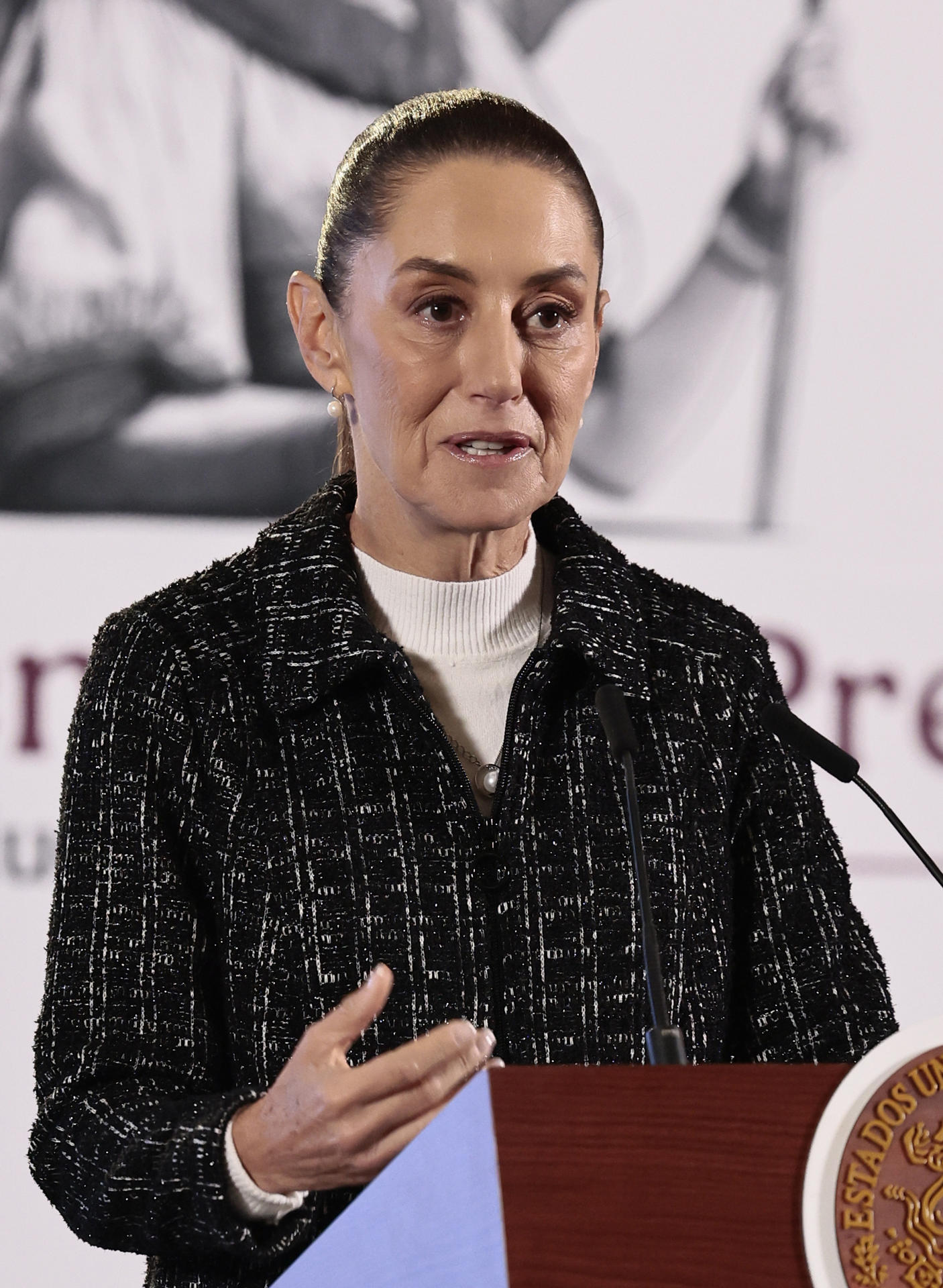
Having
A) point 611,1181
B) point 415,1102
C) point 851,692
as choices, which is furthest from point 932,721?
point 611,1181

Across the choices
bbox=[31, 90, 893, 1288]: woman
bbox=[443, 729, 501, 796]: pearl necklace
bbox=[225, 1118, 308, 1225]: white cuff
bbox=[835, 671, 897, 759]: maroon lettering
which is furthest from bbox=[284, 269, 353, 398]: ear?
bbox=[835, 671, 897, 759]: maroon lettering

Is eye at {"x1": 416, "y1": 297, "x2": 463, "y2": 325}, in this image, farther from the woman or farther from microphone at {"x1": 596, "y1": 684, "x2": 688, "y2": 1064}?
microphone at {"x1": 596, "y1": 684, "x2": 688, "y2": 1064}

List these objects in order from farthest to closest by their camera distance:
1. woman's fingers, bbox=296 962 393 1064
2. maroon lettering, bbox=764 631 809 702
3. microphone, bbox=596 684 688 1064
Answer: maroon lettering, bbox=764 631 809 702
microphone, bbox=596 684 688 1064
woman's fingers, bbox=296 962 393 1064

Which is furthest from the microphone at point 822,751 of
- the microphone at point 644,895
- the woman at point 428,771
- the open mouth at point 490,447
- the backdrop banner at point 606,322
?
the backdrop banner at point 606,322

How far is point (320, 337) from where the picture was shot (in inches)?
70.0

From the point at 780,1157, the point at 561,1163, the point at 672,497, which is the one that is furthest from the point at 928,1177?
the point at 672,497

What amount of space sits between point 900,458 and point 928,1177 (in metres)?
1.99

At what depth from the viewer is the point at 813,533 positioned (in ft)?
8.84

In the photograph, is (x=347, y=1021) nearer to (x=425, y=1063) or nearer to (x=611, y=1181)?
(x=425, y=1063)

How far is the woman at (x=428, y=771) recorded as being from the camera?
5.00 feet

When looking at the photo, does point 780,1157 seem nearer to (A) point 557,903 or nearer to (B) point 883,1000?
(A) point 557,903

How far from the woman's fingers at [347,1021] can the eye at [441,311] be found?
800mm

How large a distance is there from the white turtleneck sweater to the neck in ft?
0.04

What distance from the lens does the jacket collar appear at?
1622 millimetres
